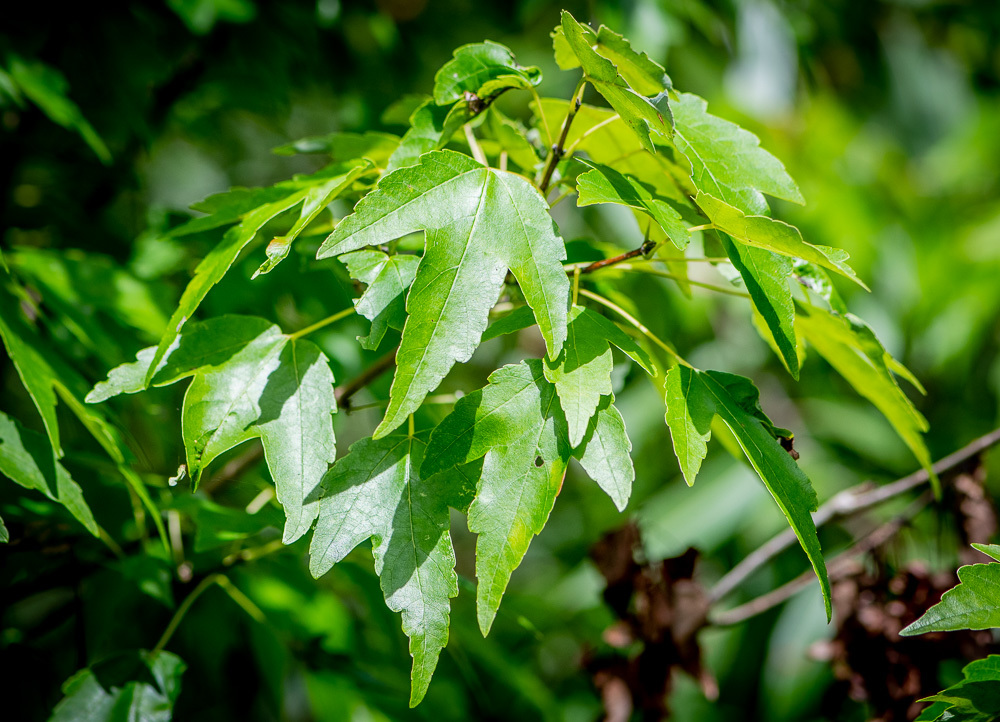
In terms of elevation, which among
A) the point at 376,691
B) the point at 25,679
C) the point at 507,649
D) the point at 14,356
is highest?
the point at 14,356

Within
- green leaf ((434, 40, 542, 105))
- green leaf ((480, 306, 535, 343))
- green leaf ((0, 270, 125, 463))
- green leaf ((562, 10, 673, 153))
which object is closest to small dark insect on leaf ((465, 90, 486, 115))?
green leaf ((434, 40, 542, 105))

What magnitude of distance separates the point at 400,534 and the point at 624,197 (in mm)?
382

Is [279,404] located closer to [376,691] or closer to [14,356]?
[14,356]

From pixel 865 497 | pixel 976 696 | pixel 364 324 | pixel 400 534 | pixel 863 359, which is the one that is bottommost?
pixel 865 497

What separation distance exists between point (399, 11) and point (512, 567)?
5.61 ft

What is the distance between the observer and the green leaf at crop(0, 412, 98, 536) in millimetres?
775

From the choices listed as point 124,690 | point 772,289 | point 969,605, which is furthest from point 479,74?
point 124,690

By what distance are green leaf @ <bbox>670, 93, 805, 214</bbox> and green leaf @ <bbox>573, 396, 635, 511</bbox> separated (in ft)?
0.83

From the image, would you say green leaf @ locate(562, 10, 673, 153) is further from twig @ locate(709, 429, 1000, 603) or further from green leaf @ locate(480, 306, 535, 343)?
twig @ locate(709, 429, 1000, 603)

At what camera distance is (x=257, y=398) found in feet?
2.27

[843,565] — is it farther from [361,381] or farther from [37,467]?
[37,467]

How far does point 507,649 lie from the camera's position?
1432 millimetres

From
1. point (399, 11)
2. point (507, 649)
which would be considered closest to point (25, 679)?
point (507, 649)

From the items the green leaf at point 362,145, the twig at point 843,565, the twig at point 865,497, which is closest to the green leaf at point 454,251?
the green leaf at point 362,145
